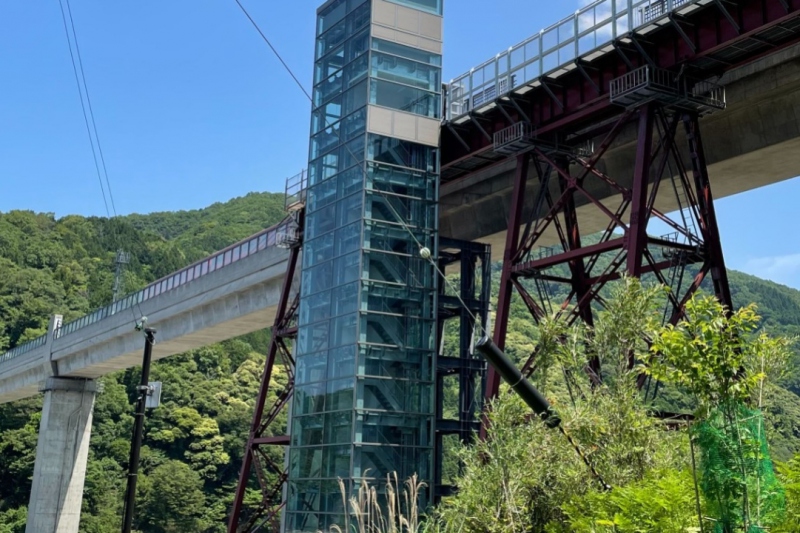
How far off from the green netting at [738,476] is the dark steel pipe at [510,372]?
66.3 inches

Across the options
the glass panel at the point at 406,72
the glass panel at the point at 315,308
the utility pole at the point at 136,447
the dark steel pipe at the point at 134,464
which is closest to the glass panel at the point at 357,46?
the glass panel at the point at 406,72

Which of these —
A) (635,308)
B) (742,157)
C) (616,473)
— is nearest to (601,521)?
(616,473)

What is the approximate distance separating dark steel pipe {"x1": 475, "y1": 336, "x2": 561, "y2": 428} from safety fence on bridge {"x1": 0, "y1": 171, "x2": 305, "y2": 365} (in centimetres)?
2214

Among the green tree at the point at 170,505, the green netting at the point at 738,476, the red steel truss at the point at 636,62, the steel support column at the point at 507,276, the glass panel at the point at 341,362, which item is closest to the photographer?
the green netting at the point at 738,476

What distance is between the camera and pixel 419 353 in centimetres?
2580

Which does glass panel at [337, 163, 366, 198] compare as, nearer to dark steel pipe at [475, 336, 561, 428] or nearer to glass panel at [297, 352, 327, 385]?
glass panel at [297, 352, 327, 385]

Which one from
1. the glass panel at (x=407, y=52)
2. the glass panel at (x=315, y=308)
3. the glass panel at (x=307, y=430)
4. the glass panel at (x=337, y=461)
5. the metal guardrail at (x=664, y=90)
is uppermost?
the glass panel at (x=407, y=52)

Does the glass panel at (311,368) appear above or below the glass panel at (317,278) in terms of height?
below

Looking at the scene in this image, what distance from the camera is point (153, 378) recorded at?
9725 cm

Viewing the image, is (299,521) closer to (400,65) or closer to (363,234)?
(363,234)

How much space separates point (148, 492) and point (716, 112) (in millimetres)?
66780

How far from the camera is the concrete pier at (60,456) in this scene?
60.5 metres

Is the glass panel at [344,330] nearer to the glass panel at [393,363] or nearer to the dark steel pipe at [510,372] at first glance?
the glass panel at [393,363]

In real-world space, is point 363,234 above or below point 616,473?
above
